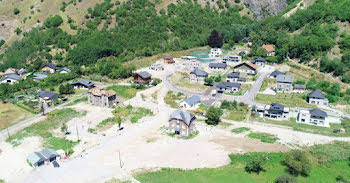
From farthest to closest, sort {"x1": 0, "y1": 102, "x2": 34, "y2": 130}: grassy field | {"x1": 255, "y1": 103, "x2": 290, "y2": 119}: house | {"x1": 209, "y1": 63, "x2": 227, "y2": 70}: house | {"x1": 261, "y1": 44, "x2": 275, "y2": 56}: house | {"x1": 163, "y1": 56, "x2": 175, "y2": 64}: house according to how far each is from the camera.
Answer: {"x1": 261, "y1": 44, "x2": 275, "y2": 56}: house
{"x1": 163, "y1": 56, "x2": 175, "y2": 64}: house
{"x1": 209, "y1": 63, "x2": 227, "y2": 70}: house
{"x1": 0, "y1": 102, "x2": 34, "y2": 130}: grassy field
{"x1": 255, "y1": 103, "x2": 290, "y2": 119}: house

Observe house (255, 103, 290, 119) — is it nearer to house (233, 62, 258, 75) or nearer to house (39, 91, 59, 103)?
house (233, 62, 258, 75)

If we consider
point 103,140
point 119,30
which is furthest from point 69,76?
point 103,140

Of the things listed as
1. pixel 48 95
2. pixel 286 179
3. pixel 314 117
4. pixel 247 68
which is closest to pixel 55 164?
pixel 48 95

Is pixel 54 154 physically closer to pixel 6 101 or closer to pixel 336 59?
pixel 6 101

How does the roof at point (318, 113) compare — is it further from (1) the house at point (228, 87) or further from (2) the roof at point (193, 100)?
(2) the roof at point (193, 100)

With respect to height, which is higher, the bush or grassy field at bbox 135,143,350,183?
the bush

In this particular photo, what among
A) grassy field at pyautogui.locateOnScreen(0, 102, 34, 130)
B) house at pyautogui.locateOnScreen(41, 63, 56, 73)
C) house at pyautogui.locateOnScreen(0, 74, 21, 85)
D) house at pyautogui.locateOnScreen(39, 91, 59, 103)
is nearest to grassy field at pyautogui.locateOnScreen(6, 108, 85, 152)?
grassy field at pyautogui.locateOnScreen(0, 102, 34, 130)

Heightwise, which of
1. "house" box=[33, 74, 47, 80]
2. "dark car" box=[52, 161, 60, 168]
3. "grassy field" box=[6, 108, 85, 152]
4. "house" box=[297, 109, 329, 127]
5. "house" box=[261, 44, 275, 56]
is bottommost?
"dark car" box=[52, 161, 60, 168]
